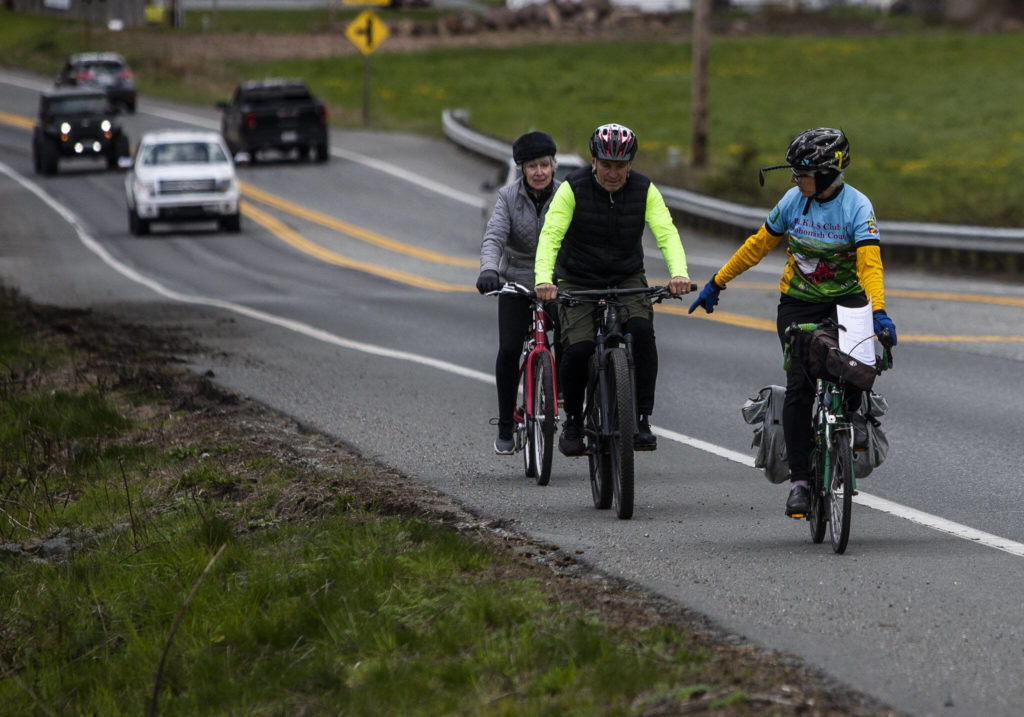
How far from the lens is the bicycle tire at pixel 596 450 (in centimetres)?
831

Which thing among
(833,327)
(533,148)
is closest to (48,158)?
(533,148)

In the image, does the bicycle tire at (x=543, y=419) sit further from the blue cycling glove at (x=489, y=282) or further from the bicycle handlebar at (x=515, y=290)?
the blue cycling glove at (x=489, y=282)

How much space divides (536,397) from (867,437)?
7.28 ft

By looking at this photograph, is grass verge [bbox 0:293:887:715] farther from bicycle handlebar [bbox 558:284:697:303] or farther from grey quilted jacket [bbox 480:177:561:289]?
grey quilted jacket [bbox 480:177:561:289]

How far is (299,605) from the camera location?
6.59 meters

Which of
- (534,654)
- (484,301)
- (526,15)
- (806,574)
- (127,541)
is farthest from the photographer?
(526,15)

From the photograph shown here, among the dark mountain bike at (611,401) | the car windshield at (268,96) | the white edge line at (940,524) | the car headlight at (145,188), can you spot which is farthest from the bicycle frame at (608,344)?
the car windshield at (268,96)

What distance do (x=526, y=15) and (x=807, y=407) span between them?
78682 mm

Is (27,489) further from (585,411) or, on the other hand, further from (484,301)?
(484,301)

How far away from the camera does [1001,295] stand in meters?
20.4

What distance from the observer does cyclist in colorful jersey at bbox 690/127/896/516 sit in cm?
718

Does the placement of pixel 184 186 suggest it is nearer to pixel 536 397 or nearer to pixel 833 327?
pixel 536 397

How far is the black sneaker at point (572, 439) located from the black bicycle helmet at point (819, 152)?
2.14m

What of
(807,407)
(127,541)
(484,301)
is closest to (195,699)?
(127,541)
